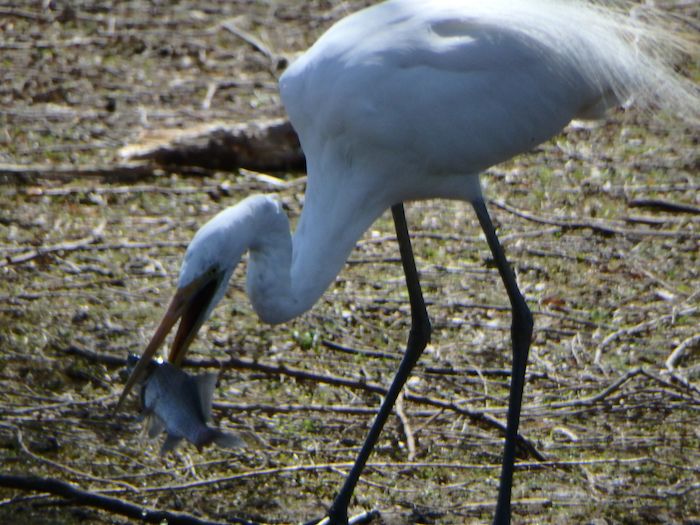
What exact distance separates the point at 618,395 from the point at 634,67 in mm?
1330

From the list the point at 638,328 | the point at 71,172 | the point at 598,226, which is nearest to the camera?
the point at 638,328

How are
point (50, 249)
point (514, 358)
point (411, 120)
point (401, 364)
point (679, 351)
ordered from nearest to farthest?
point (411, 120) → point (514, 358) → point (401, 364) → point (679, 351) → point (50, 249)

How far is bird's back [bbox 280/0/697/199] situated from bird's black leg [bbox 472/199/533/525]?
10.3 inches

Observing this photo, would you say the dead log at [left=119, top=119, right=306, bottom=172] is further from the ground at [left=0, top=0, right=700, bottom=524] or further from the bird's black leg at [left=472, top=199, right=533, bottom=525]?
the bird's black leg at [left=472, top=199, right=533, bottom=525]

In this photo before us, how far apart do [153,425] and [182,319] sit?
39 centimetres

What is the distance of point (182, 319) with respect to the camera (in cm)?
410

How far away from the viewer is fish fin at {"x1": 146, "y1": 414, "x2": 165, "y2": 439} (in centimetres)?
384

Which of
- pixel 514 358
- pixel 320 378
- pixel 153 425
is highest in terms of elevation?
pixel 153 425

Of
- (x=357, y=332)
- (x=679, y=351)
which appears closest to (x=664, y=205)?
(x=679, y=351)

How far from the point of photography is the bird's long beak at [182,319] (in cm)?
394

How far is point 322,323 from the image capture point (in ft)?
19.5

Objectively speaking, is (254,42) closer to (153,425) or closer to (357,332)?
(357,332)

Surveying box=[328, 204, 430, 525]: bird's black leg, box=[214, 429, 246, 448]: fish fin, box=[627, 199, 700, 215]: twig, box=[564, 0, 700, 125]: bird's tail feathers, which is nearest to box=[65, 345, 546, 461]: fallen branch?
box=[328, 204, 430, 525]: bird's black leg

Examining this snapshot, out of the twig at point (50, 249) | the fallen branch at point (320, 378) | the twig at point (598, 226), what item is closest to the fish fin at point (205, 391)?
the fallen branch at point (320, 378)
